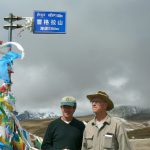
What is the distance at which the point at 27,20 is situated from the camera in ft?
40.1

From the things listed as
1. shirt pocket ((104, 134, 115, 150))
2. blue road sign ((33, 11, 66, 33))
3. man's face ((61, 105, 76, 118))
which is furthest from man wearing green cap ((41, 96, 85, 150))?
blue road sign ((33, 11, 66, 33))

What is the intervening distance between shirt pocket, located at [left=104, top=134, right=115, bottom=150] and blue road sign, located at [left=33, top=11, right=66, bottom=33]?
7355 millimetres

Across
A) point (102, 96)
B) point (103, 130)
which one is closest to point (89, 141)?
point (103, 130)

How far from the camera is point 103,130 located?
17.7 ft

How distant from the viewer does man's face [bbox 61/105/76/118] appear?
5820mm

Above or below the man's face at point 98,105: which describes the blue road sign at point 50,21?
above

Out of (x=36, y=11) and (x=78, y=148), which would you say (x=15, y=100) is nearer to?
(x=78, y=148)

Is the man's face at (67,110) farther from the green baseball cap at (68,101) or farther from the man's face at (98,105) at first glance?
the man's face at (98,105)

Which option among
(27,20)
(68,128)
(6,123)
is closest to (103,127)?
(68,128)

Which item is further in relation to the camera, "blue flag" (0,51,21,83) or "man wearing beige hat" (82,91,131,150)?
"blue flag" (0,51,21,83)

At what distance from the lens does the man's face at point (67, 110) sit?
582cm

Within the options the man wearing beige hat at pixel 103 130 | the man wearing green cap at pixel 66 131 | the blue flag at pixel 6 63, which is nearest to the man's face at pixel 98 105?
the man wearing beige hat at pixel 103 130

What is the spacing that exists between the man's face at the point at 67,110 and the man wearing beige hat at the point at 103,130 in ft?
1.25

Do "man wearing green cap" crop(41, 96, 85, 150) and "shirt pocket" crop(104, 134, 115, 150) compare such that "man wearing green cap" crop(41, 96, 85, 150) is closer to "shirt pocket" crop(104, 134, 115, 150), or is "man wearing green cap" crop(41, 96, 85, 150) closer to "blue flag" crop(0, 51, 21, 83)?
"shirt pocket" crop(104, 134, 115, 150)
